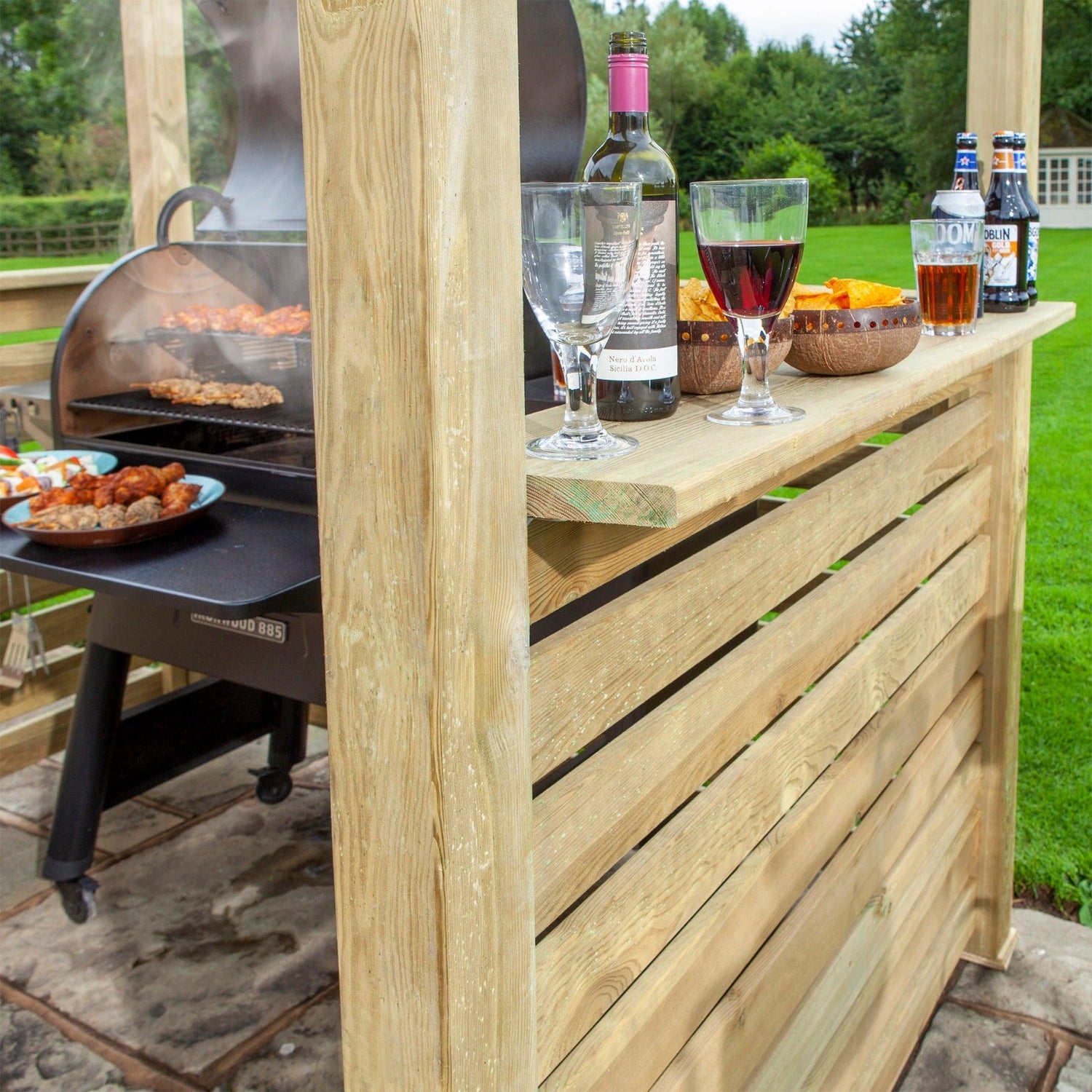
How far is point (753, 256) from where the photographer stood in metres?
0.96

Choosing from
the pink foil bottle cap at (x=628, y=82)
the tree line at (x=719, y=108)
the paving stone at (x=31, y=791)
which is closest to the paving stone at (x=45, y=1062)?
the paving stone at (x=31, y=791)

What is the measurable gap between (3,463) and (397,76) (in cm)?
162

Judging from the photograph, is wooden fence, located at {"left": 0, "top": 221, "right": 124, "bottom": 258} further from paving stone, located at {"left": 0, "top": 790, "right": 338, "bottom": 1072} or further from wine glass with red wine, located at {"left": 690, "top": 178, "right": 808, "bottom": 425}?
wine glass with red wine, located at {"left": 690, "top": 178, "right": 808, "bottom": 425}

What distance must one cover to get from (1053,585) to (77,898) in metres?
3.24

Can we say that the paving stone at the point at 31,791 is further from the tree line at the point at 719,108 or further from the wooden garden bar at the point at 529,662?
the tree line at the point at 719,108

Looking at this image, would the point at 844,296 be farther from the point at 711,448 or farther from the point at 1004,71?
the point at 1004,71

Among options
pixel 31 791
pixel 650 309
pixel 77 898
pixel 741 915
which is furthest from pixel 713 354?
pixel 31 791

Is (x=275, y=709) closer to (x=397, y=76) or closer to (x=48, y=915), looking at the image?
(x=48, y=915)

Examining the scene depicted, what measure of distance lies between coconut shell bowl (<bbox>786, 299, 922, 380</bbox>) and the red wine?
18cm

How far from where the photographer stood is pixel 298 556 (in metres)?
1.65

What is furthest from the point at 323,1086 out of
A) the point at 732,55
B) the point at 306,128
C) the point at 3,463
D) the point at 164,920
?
the point at 732,55

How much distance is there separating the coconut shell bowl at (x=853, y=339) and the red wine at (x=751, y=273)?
177mm

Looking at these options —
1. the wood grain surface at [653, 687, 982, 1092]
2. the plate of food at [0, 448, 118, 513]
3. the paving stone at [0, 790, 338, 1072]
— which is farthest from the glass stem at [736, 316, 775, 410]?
the paving stone at [0, 790, 338, 1072]

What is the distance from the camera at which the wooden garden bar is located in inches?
28.1
